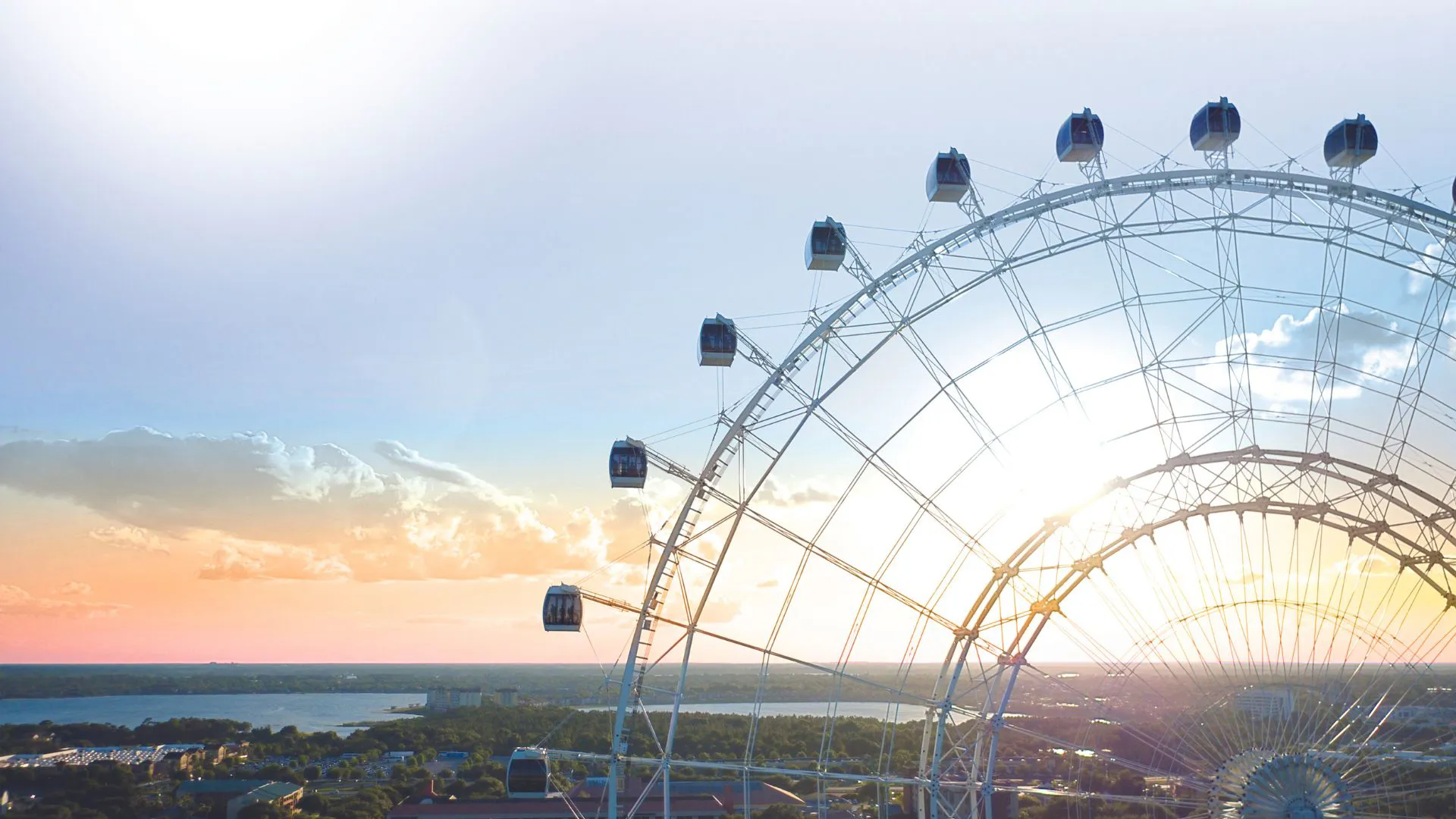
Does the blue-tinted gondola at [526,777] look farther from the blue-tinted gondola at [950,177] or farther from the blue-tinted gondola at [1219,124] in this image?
the blue-tinted gondola at [1219,124]

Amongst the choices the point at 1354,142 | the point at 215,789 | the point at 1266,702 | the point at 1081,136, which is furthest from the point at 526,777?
the point at 215,789

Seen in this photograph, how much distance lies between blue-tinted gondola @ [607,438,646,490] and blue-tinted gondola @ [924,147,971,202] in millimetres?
11717

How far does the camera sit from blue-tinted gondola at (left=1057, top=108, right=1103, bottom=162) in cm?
3198

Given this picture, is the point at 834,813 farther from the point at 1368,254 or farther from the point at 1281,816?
the point at 1368,254

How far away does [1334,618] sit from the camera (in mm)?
34250

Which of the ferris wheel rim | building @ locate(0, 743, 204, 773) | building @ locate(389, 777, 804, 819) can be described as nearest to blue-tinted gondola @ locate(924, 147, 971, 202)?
the ferris wheel rim

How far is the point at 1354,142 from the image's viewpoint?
31422mm

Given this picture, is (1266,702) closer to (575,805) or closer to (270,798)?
(575,805)

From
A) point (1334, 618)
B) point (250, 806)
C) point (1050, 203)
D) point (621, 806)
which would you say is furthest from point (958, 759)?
point (250, 806)

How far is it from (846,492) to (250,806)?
56002 millimetres

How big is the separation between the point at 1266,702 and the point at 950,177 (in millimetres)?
18042

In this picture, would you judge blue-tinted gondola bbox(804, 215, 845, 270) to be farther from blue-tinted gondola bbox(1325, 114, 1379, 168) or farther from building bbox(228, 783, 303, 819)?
building bbox(228, 783, 303, 819)

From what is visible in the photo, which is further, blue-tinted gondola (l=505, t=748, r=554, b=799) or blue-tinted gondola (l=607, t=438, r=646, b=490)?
blue-tinted gondola (l=505, t=748, r=554, b=799)

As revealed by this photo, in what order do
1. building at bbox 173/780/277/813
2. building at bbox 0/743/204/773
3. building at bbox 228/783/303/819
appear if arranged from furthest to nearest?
building at bbox 0/743/204/773 < building at bbox 173/780/277/813 < building at bbox 228/783/303/819
